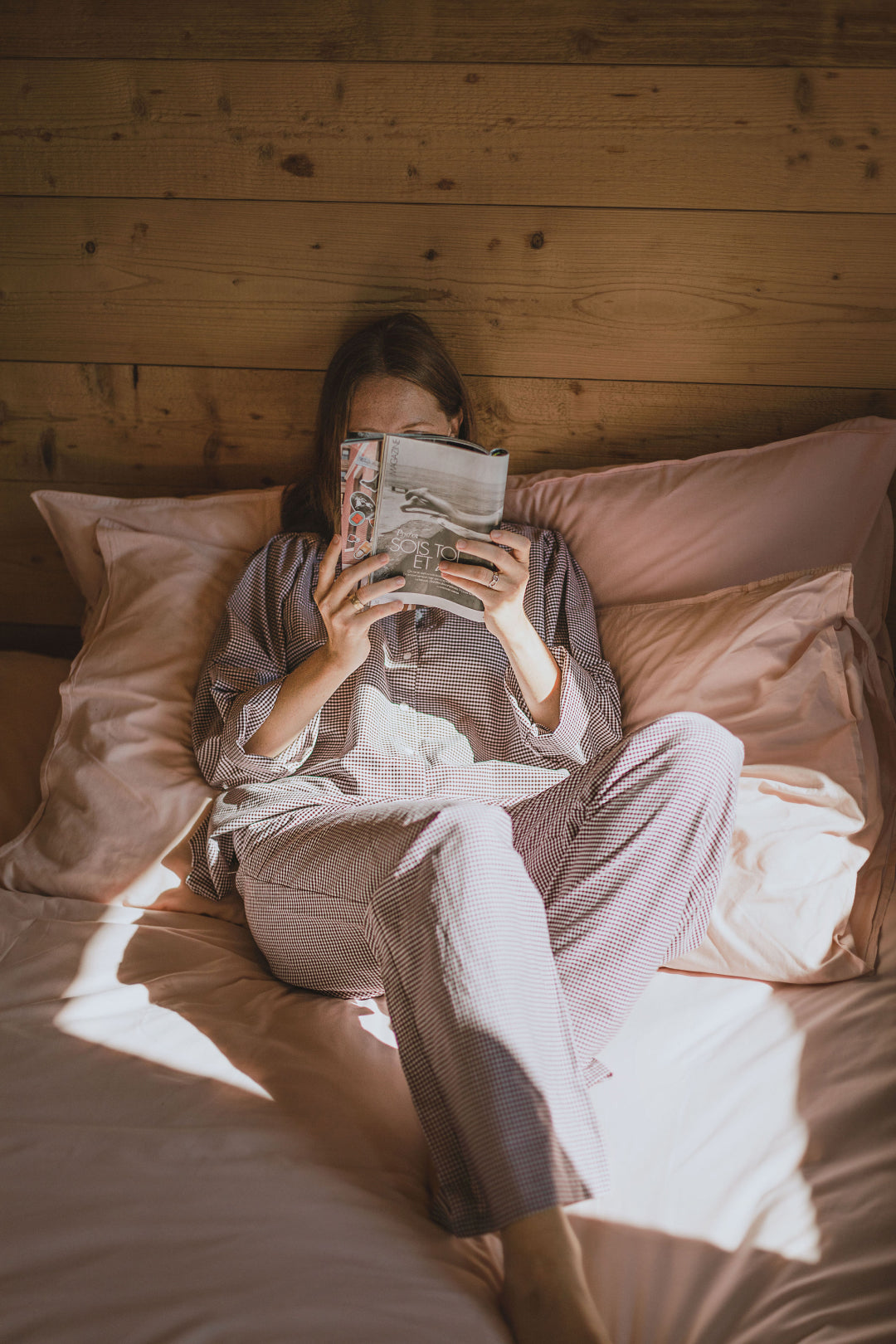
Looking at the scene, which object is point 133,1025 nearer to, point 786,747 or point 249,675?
point 249,675

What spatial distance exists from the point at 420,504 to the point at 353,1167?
2.19ft

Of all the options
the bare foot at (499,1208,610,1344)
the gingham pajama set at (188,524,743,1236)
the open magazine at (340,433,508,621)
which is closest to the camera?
the bare foot at (499,1208,610,1344)

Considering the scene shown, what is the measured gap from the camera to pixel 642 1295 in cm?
71

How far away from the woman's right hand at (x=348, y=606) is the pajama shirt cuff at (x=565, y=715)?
0.62ft

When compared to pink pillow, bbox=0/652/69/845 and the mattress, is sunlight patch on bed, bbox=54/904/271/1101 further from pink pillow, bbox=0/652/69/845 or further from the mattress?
pink pillow, bbox=0/652/69/845

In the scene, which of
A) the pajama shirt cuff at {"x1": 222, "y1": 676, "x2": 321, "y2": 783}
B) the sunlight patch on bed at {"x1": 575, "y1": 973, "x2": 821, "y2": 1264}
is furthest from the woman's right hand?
the sunlight patch on bed at {"x1": 575, "y1": 973, "x2": 821, "y2": 1264}

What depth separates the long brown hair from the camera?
4.26ft

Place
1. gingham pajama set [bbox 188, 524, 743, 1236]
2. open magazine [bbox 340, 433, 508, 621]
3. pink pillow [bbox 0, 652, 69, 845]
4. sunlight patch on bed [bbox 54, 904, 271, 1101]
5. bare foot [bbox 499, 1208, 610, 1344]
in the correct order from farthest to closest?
1. pink pillow [bbox 0, 652, 69, 845]
2. open magazine [bbox 340, 433, 508, 621]
3. sunlight patch on bed [bbox 54, 904, 271, 1101]
4. gingham pajama set [bbox 188, 524, 743, 1236]
5. bare foot [bbox 499, 1208, 610, 1344]

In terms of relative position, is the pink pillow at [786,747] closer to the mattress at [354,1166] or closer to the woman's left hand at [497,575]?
the mattress at [354,1166]

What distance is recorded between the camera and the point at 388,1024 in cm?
103

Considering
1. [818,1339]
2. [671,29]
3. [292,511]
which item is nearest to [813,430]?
[671,29]

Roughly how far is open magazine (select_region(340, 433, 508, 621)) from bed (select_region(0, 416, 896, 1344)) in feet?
1.14

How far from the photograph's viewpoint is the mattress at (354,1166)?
0.65 m

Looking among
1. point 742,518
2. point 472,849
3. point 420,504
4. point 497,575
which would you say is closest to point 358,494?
point 420,504
